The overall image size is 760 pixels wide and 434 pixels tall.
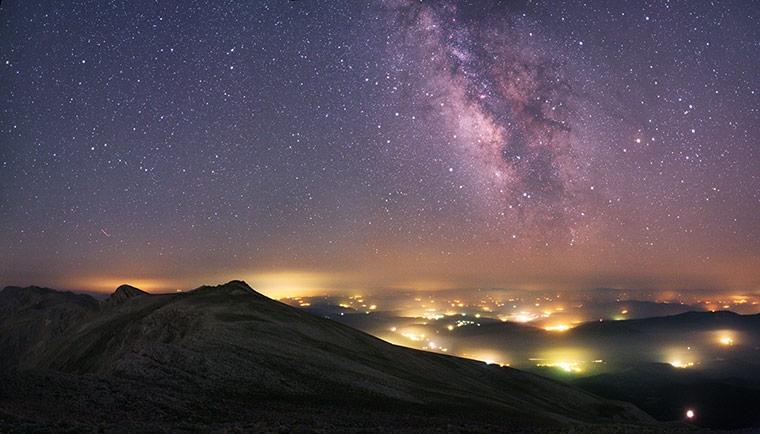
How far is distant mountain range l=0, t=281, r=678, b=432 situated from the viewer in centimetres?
2242

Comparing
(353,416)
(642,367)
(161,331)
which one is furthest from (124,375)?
(642,367)

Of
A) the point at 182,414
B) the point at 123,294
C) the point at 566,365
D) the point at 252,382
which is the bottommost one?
the point at 182,414

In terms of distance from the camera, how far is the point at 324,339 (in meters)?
56.4

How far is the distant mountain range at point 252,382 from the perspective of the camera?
22422 mm

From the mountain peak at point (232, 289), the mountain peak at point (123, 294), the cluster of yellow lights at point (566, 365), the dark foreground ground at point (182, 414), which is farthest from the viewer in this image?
the cluster of yellow lights at point (566, 365)

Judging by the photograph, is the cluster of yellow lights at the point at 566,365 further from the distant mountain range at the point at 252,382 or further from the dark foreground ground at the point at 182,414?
the dark foreground ground at the point at 182,414

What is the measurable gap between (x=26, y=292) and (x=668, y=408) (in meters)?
206

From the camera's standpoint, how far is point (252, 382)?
34125mm

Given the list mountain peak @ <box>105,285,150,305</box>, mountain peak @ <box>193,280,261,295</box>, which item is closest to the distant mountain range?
mountain peak @ <box>193,280,261,295</box>

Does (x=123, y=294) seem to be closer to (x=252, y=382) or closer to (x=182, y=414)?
(x=252, y=382)

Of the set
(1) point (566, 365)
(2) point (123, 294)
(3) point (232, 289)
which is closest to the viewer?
(3) point (232, 289)

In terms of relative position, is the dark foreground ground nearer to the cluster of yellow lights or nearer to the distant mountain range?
the distant mountain range

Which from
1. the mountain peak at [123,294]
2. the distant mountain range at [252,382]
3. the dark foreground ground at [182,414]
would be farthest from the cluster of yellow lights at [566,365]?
the dark foreground ground at [182,414]

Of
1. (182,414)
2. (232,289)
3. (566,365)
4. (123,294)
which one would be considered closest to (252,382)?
(182,414)
